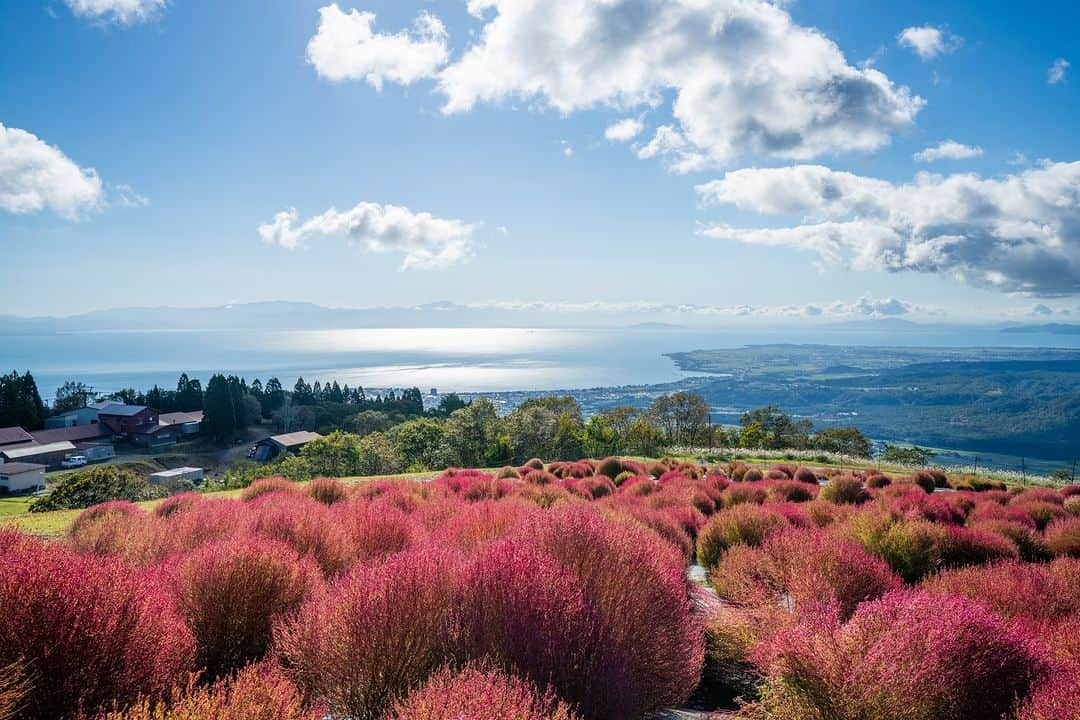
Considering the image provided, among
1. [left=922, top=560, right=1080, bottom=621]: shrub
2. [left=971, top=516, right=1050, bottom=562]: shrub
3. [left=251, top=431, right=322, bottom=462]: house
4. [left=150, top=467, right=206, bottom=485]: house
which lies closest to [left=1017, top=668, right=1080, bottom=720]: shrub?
[left=922, top=560, right=1080, bottom=621]: shrub

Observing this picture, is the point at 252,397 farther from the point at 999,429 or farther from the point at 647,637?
the point at 999,429

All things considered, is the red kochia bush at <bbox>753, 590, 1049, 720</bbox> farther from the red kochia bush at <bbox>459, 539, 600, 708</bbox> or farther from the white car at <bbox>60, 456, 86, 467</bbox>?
the white car at <bbox>60, 456, 86, 467</bbox>

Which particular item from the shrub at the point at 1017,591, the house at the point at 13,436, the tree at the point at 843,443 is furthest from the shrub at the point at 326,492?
the house at the point at 13,436

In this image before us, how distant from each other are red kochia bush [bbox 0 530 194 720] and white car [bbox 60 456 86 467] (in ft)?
271

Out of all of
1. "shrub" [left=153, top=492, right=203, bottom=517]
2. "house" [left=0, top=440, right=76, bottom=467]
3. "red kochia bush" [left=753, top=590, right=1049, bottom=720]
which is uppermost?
"red kochia bush" [left=753, top=590, right=1049, bottom=720]

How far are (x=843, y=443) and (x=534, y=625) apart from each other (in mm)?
62121

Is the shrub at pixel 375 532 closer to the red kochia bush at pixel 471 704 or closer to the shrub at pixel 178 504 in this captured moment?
the red kochia bush at pixel 471 704

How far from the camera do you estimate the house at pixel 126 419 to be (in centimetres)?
7888

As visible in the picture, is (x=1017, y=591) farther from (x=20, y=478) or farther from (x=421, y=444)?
(x=20, y=478)

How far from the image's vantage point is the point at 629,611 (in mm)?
4660

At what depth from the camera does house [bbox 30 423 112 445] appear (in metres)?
68.7

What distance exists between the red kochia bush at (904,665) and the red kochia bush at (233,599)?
15.0 feet

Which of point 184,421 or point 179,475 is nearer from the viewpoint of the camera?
point 179,475

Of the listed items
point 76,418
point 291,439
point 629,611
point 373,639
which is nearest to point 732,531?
point 629,611
